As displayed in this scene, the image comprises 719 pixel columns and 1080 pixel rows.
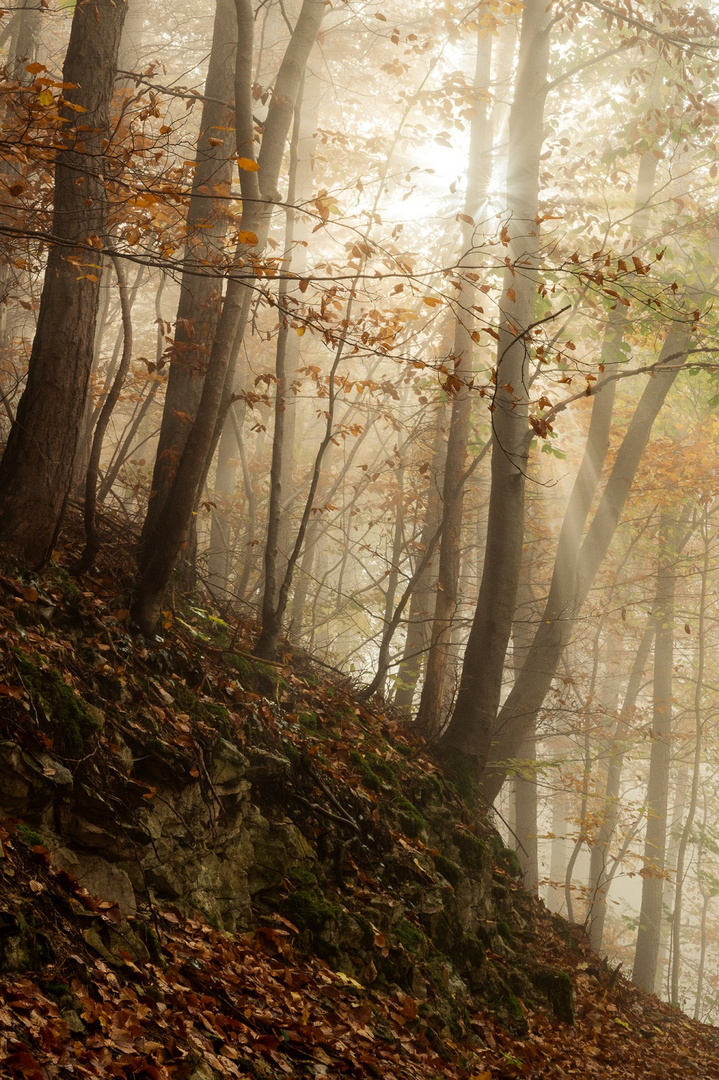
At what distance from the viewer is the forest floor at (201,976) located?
2.95m

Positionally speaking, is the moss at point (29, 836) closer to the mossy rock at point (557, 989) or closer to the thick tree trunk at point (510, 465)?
the mossy rock at point (557, 989)

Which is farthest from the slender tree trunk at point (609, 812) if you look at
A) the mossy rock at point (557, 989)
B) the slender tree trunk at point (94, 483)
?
the slender tree trunk at point (94, 483)

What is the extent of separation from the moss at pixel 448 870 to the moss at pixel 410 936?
104 cm

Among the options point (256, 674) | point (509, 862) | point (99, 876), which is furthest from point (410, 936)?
point (509, 862)

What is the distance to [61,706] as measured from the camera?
4.25m

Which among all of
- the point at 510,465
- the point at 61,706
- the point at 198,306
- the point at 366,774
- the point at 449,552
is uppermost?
the point at 198,306

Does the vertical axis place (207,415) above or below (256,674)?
above

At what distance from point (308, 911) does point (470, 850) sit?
9.68 feet

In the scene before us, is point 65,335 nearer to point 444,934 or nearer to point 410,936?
point 410,936

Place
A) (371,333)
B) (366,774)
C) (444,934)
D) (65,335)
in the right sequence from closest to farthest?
(65,335)
(444,934)
(371,333)
(366,774)

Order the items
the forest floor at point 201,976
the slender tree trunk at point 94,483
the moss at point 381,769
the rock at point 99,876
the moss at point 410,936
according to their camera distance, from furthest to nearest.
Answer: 1. the moss at point 381,769
2. the slender tree trunk at point 94,483
3. the moss at point 410,936
4. the rock at point 99,876
5. the forest floor at point 201,976

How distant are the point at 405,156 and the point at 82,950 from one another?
58.3 feet

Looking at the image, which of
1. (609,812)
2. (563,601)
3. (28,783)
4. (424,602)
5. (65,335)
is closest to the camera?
(28,783)

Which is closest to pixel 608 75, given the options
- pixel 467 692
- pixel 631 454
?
pixel 631 454
